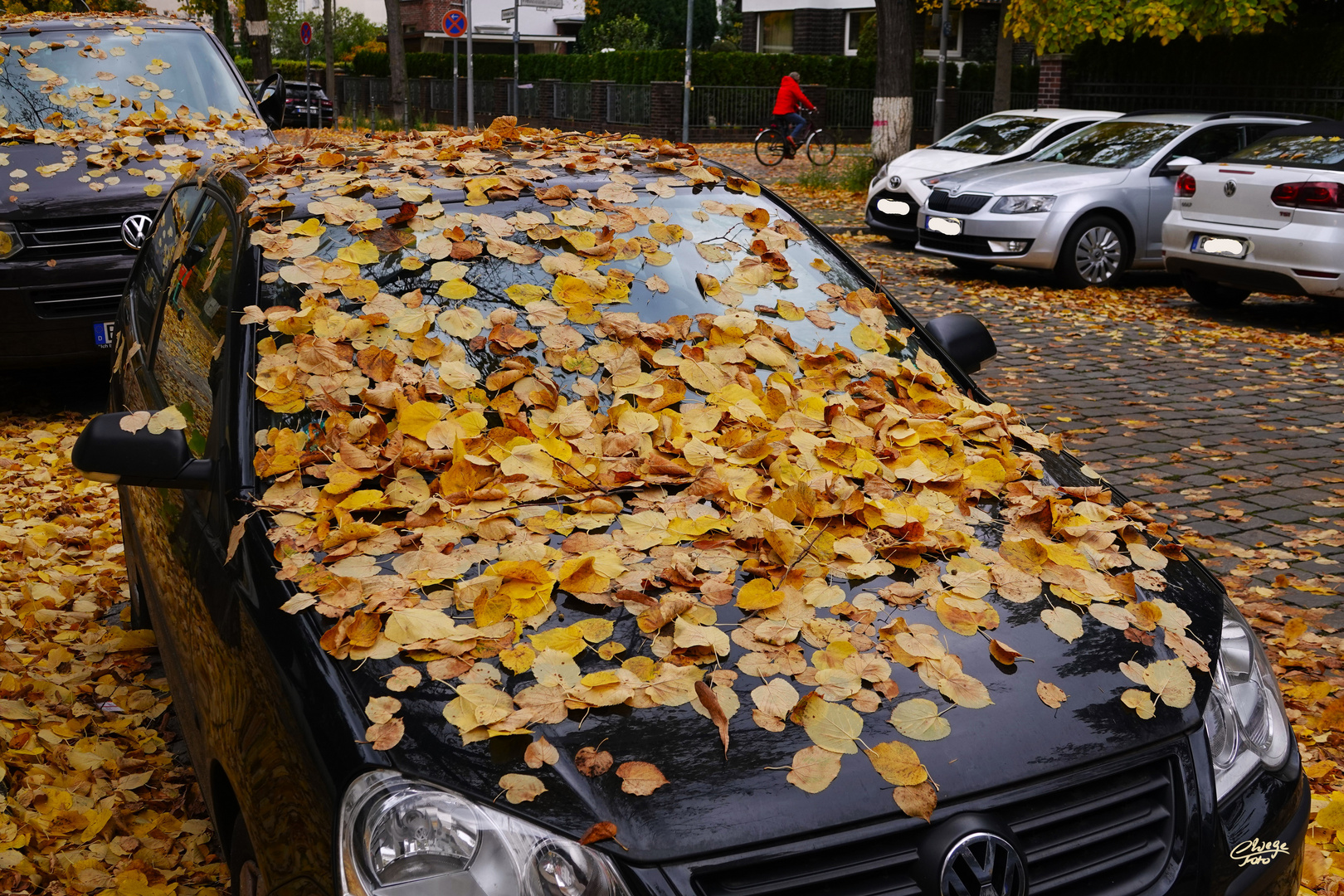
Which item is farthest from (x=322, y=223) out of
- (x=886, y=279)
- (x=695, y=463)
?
(x=886, y=279)

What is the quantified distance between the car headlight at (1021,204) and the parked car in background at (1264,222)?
1271mm

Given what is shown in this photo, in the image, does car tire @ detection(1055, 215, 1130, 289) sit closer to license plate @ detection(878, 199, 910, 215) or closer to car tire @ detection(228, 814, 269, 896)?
license plate @ detection(878, 199, 910, 215)

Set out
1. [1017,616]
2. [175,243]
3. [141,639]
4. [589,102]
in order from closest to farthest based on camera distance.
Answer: [1017,616]
[175,243]
[141,639]
[589,102]

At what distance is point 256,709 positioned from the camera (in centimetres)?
244

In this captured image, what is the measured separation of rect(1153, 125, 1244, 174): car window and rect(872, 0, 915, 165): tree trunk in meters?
6.67

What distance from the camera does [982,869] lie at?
2047 millimetres

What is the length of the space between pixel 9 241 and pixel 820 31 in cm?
4395

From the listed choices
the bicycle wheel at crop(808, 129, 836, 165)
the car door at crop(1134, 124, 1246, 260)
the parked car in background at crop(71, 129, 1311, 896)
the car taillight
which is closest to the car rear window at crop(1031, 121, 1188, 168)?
the car door at crop(1134, 124, 1246, 260)

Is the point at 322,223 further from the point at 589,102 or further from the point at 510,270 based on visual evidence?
the point at 589,102

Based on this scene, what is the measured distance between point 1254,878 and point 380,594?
1.64 metres

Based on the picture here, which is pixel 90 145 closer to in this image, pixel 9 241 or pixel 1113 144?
pixel 9 241

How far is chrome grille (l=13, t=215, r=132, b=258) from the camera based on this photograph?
285 inches

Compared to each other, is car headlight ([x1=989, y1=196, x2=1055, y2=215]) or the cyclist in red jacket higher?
the cyclist in red jacket

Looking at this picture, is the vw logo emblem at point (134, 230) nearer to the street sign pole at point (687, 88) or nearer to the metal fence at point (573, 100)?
the street sign pole at point (687, 88)
